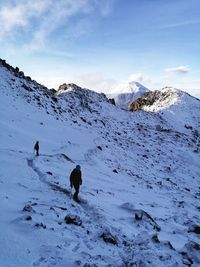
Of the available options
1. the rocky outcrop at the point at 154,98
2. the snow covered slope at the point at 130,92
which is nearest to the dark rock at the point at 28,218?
the rocky outcrop at the point at 154,98

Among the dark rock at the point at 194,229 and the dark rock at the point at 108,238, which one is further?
the dark rock at the point at 194,229

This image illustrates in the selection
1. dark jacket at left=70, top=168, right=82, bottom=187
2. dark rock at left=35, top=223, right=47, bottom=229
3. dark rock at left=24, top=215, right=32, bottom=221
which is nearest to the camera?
dark rock at left=35, top=223, right=47, bottom=229

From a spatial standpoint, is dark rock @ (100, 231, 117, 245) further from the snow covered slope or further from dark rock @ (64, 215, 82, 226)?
the snow covered slope

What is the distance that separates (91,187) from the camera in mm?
17438

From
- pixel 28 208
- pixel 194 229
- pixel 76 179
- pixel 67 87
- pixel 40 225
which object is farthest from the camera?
pixel 67 87

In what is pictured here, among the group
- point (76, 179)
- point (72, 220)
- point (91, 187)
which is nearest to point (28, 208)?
point (72, 220)

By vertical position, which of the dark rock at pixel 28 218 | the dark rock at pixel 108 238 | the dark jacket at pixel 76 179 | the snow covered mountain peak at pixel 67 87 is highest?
the snow covered mountain peak at pixel 67 87

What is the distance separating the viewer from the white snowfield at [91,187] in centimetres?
849

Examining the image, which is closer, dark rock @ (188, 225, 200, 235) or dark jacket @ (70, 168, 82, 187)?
dark rock @ (188, 225, 200, 235)

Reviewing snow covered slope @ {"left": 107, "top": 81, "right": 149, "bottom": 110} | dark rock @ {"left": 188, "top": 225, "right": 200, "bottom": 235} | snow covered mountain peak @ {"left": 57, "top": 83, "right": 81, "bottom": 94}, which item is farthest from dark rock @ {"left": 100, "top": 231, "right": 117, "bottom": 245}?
snow covered slope @ {"left": 107, "top": 81, "right": 149, "bottom": 110}

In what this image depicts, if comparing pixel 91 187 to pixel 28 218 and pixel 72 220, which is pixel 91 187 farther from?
pixel 28 218

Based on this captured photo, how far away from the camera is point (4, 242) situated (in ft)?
25.0

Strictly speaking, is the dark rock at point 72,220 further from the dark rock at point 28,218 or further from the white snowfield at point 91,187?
the dark rock at point 28,218

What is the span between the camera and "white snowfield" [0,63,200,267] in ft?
27.9
